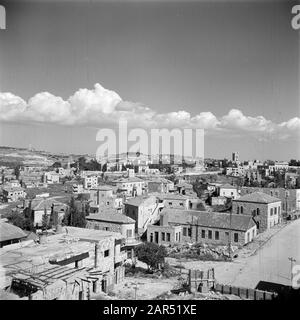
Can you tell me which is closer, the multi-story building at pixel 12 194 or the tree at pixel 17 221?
the tree at pixel 17 221

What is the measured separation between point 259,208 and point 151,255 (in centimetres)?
1239

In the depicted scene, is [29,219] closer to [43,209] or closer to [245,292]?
[43,209]

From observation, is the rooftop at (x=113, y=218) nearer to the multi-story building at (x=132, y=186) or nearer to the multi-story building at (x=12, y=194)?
the multi-story building at (x=132, y=186)

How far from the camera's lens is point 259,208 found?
28.3 metres

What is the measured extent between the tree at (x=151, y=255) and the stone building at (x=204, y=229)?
15.6 ft

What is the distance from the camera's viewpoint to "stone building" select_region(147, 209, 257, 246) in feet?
80.6

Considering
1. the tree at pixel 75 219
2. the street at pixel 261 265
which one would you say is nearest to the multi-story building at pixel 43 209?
the tree at pixel 75 219

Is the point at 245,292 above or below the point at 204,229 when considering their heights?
below

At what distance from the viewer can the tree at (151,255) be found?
19281mm

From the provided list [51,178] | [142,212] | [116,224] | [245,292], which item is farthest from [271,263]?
[51,178]

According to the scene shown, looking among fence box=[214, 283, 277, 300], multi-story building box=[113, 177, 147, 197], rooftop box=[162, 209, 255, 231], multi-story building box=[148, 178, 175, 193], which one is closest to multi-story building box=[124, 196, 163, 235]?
rooftop box=[162, 209, 255, 231]

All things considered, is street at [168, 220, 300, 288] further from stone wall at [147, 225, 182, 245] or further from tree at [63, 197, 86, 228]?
tree at [63, 197, 86, 228]

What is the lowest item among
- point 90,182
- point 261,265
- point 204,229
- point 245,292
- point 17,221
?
point 261,265
